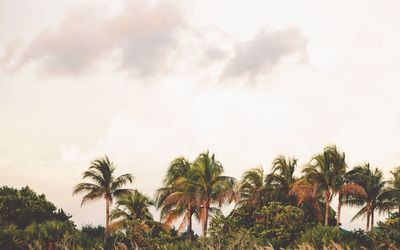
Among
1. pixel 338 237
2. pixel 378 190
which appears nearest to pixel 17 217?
pixel 338 237

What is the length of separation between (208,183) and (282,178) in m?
10.3

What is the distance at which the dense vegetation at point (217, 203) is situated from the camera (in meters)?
39.2

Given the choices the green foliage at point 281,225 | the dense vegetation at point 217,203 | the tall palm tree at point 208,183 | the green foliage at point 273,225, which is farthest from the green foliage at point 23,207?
the green foliage at point 281,225

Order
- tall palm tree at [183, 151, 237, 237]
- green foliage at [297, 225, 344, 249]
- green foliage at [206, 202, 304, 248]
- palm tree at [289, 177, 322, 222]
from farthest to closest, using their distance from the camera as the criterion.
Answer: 1. palm tree at [289, 177, 322, 222]
2. tall palm tree at [183, 151, 237, 237]
3. green foliage at [206, 202, 304, 248]
4. green foliage at [297, 225, 344, 249]

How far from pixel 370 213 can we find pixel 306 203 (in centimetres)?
1003

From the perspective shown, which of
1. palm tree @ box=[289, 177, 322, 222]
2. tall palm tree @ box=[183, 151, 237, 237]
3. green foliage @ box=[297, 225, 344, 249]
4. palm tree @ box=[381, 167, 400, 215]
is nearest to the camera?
green foliage @ box=[297, 225, 344, 249]

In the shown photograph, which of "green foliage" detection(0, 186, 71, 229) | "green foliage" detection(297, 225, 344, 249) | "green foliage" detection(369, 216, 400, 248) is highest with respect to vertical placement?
"green foliage" detection(0, 186, 71, 229)

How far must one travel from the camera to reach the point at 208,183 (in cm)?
Answer: 4575

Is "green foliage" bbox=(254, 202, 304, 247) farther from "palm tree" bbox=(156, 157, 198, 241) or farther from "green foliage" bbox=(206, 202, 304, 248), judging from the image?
"palm tree" bbox=(156, 157, 198, 241)

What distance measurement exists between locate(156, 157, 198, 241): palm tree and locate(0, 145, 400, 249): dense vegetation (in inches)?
3.4

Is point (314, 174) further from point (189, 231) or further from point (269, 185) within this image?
point (189, 231)

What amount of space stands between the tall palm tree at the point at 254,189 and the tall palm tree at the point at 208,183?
6.80m

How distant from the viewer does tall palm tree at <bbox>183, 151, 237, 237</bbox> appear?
4559 centimetres

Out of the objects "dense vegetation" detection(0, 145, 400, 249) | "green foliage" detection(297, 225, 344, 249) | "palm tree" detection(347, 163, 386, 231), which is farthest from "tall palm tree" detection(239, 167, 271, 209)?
"green foliage" detection(297, 225, 344, 249)
